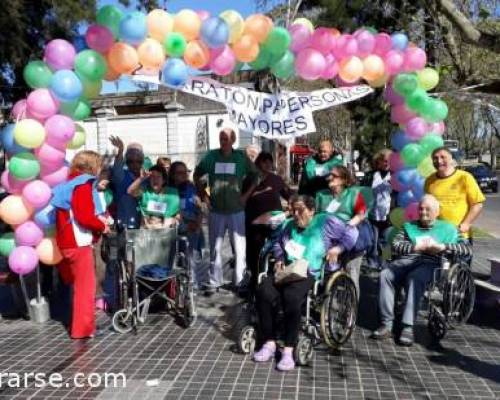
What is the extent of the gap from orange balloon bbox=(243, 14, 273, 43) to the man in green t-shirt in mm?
1258

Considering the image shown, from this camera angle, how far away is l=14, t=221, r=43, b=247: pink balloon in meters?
5.22

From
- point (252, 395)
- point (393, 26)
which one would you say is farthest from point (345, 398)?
point (393, 26)

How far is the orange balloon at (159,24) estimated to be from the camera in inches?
202

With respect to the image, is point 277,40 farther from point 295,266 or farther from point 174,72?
point 295,266

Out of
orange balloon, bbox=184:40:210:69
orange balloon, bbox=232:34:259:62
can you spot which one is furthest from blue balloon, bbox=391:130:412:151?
orange balloon, bbox=184:40:210:69

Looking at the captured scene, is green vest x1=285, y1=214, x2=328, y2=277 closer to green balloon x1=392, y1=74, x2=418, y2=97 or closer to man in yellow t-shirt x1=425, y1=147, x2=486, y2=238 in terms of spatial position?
man in yellow t-shirt x1=425, y1=147, x2=486, y2=238

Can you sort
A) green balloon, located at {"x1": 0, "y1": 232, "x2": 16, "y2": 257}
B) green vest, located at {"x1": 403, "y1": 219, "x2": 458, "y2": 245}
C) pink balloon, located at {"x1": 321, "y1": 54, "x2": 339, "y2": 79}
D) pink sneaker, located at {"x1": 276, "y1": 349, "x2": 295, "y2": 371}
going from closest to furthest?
pink sneaker, located at {"x1": 276, "y1": 349, "x2": 295, "y2": 371} < green vest, located at {"x1": 403, "y1": 219, "x2": 458, "y2": 245} < green balloon, located at {"x1": 0, "y1": 232, "x2": 16, "y2": 257} < pink balloon, located at {"x1": 321, "y1": 54, "x2": 339, "y2": 79}

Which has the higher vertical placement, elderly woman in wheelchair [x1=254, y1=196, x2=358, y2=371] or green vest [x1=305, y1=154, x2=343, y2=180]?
green vest [x1=305, y1=154, x2=343, y2=180]

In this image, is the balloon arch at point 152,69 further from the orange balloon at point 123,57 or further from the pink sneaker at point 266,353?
the pink sneaker at point 266,353

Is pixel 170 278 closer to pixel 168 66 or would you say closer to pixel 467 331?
pixel 168 66

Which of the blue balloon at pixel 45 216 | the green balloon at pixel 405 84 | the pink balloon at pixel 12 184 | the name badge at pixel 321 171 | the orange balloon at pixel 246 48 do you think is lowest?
the blue balloon at pixel 45 216

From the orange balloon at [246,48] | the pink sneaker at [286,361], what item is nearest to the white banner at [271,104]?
the orange balloon at [246,48]

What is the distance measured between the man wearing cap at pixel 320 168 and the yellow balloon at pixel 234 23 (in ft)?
4.68

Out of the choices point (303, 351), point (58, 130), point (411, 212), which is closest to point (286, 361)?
point (303, 351)
